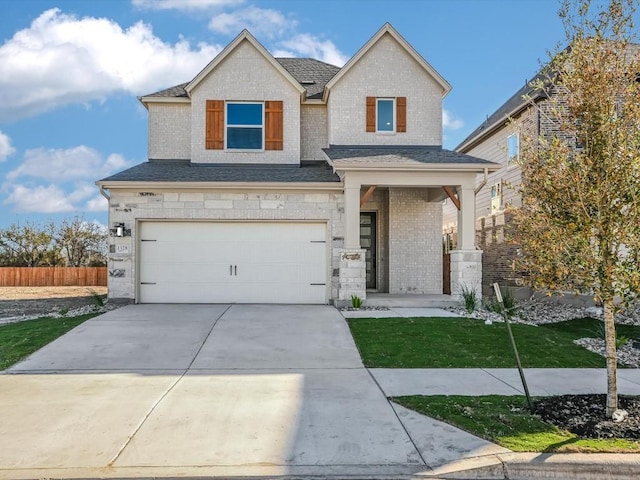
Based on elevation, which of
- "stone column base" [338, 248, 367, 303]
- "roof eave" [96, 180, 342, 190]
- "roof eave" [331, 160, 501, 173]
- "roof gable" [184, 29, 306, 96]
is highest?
"roof gable" [184, 29, 306, 96]

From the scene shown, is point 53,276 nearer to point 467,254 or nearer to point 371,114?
point 371,114

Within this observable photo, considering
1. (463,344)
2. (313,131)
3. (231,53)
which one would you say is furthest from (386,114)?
(463,344)

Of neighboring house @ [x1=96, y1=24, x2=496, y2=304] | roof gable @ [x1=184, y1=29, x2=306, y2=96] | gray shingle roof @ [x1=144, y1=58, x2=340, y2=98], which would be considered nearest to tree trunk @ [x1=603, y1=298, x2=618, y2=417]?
neighboring house @ [x1=96, y1=24, x2=496, y2=304]

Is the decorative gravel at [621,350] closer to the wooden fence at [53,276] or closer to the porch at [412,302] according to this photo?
the porch at [412,302]

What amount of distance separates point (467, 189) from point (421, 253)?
2869mm

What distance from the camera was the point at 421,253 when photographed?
15109mm

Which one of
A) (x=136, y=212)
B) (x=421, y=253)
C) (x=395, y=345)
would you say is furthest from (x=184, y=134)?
(x=395, y=345)

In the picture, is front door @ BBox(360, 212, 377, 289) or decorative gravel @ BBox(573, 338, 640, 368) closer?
decorative gravel @ BBox(573, 338, 640, 368)

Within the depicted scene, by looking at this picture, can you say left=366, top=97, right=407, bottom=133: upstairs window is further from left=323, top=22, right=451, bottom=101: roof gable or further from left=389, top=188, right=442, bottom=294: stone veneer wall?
left=389, top=188, right=442, bottom=294: stone veneer wall

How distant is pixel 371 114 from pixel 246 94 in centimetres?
378

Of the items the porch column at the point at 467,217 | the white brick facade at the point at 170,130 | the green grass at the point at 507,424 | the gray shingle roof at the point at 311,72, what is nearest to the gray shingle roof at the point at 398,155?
the porch column at the point at 467,217

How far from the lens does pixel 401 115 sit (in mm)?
15133

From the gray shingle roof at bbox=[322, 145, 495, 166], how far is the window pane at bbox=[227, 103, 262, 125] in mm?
2239

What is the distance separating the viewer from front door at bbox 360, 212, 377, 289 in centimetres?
1573
